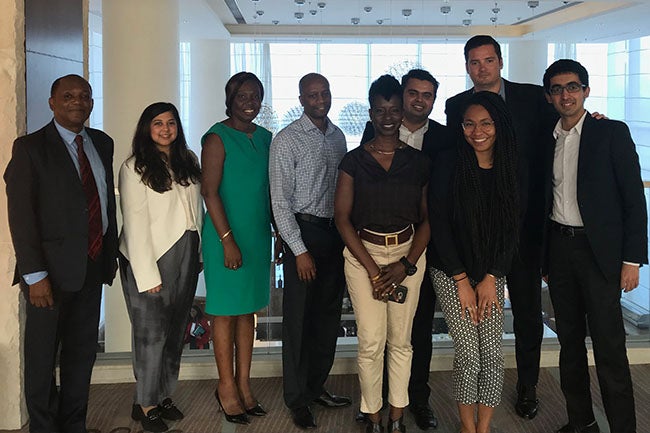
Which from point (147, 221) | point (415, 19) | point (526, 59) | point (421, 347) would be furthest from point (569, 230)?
point (526, 59)

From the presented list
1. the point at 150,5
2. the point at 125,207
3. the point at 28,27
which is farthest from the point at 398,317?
the point at 150,5

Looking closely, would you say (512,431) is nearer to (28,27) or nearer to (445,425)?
(445,425)

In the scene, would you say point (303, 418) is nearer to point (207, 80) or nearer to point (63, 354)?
point (63, 354)

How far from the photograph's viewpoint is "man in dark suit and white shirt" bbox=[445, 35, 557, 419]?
9.48 feet

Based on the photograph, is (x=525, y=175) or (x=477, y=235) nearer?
(x=477, y=235)

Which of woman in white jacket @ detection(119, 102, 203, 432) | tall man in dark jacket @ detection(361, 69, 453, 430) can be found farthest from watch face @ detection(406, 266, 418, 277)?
woman in white jacket @ detection(119, 102, 203, 432)

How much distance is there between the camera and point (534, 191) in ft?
9.64

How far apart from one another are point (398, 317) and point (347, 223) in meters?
0.44

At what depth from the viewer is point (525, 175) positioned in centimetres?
282

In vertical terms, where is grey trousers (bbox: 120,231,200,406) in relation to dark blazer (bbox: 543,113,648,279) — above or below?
below

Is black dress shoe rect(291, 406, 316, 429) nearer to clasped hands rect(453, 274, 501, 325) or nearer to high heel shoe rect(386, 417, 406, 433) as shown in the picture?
high heel shoe rect(386, 417, 406, 433)

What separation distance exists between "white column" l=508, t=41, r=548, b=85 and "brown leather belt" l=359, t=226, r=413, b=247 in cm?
965

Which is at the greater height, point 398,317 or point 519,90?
point 519,90

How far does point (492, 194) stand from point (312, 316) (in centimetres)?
104
